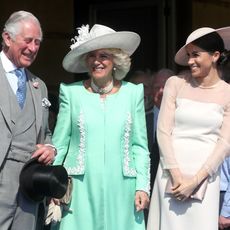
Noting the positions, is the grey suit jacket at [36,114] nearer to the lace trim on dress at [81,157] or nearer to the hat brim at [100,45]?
the lace trim on dress at [81,157]

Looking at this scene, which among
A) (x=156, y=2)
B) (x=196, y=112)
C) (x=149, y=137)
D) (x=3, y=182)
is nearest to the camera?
(x=3, y=182)

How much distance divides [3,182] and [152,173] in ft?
5.53

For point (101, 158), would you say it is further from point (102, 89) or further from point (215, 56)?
point (215, 56)

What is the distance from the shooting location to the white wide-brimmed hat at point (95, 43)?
4872 millimetres

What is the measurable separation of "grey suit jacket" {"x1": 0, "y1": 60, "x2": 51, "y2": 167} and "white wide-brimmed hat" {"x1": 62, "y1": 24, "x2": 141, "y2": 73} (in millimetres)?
356

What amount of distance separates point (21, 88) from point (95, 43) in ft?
1.97

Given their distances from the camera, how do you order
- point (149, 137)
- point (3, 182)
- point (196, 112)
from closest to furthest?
point (3, 182), point (196, 112), point (149, 137)

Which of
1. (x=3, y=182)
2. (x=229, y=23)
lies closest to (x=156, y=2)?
(x=229, y=23)

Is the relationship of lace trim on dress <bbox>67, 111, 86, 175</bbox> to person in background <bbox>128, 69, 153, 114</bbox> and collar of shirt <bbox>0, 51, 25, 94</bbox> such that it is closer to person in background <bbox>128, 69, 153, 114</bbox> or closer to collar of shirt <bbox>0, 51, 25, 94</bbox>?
collar of shirt <bbox>0, 51, 25, 94</bbox>

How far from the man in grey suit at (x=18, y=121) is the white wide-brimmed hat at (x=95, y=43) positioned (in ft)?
1.39

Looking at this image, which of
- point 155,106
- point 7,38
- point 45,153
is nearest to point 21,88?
point 7,38

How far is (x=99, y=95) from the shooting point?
4.96 metres

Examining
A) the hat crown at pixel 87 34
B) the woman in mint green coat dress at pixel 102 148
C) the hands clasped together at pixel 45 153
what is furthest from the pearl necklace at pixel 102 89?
the hands clasped together at pixel 45 153

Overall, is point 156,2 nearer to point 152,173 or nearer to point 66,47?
point 66,47
